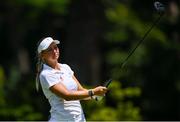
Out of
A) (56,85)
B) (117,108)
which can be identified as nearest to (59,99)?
(56,85)

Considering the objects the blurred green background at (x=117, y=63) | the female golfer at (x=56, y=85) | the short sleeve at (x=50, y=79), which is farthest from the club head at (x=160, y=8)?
the blurred green background at (x=117, y=63)

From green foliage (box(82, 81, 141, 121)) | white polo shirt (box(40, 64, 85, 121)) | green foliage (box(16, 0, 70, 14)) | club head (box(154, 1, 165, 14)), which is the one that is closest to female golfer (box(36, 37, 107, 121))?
white polo shirt (box(40, 64, 85, 121))

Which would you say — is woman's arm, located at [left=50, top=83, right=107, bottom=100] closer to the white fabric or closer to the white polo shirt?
the white polo shirt

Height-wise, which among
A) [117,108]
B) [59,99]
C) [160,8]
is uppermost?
[160,8]

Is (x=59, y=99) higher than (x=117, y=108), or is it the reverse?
(x=59, y=99)

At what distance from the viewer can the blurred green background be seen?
1590cm

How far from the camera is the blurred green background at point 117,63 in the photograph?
15.9 metres

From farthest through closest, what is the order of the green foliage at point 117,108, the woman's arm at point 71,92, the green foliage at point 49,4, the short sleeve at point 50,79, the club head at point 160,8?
1. the green foliage at point 49,4
2. the green foliage at point 117,108
3. the club head at point 160,8
4. the short sleeve at point 50,79
5. the woman's arm at point 71,92

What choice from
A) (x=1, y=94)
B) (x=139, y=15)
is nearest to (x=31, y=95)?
(x=1, y=94)

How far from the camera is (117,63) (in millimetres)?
25828

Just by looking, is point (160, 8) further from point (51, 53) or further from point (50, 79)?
point (50, 79)

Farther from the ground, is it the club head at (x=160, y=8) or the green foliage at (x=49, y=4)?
the club head at (x=160, y=8)

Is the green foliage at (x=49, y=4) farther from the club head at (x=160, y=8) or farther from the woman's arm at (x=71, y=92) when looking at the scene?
the woman's arm at (x=71, y=92)

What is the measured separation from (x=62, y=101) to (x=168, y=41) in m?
13.7
